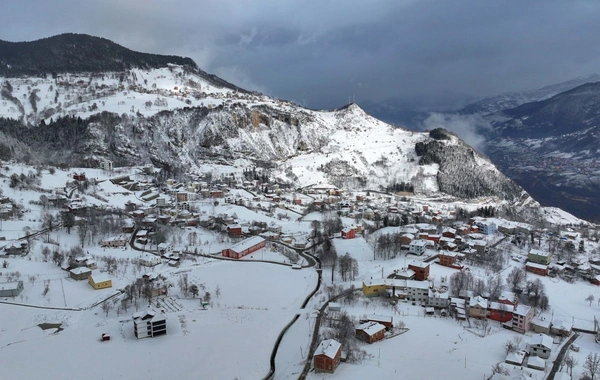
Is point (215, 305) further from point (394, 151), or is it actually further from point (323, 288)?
point (394, 151)

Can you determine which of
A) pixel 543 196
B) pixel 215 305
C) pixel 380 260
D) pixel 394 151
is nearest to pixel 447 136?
pixel 394 151

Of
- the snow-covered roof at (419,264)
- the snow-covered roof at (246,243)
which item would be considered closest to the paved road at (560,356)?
the snow-covered roof at (419,264)

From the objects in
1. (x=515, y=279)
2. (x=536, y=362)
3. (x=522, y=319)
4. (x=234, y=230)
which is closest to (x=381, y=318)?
(x=536, y=362)

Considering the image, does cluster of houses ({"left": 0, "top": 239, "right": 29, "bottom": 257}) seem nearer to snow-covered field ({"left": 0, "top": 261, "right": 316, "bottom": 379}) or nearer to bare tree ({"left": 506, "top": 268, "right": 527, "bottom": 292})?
snow-covered field ({"left": 0, "top": 261, "right": 316, "bottom": 379})

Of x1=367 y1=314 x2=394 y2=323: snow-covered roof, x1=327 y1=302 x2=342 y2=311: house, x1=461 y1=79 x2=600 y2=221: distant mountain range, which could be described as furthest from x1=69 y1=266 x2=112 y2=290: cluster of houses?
x1=461 y1=79 x2=600 y2=221: distant mountain range

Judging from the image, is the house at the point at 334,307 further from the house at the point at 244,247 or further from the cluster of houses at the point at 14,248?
the cluster of houses at the point at 14,248
